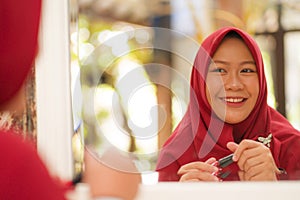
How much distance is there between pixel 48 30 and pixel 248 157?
0.76 metres

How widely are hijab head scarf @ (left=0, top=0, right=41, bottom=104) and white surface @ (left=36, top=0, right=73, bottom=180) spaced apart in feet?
5.11

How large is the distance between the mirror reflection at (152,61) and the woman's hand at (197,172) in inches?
2.0

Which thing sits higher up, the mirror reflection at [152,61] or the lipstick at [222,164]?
the mirror reflection at [152,61]

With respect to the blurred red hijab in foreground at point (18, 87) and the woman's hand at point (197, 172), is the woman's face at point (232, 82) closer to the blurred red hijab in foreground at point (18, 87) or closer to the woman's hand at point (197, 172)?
the woman's hand at point (197, 172)

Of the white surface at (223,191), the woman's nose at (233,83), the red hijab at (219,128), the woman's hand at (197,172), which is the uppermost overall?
the woman's nose at (233,83)

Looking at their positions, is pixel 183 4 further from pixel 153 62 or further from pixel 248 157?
pixel 248 157

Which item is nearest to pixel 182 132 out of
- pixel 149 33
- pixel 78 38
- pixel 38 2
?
pixel 149 33

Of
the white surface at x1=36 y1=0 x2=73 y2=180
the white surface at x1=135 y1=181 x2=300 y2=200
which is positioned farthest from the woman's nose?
the white surface at x1=36 y1=0 x2=73 y2=180

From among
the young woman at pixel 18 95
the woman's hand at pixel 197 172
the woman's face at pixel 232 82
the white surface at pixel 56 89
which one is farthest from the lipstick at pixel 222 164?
the young woman at pixel 18 95

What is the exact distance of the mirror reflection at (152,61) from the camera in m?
1.69

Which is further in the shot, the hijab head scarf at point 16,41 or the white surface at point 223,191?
the white surface at point 223,191

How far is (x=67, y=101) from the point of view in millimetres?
1754

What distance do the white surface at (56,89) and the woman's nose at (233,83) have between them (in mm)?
508

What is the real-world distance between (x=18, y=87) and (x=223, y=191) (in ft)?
5.16
